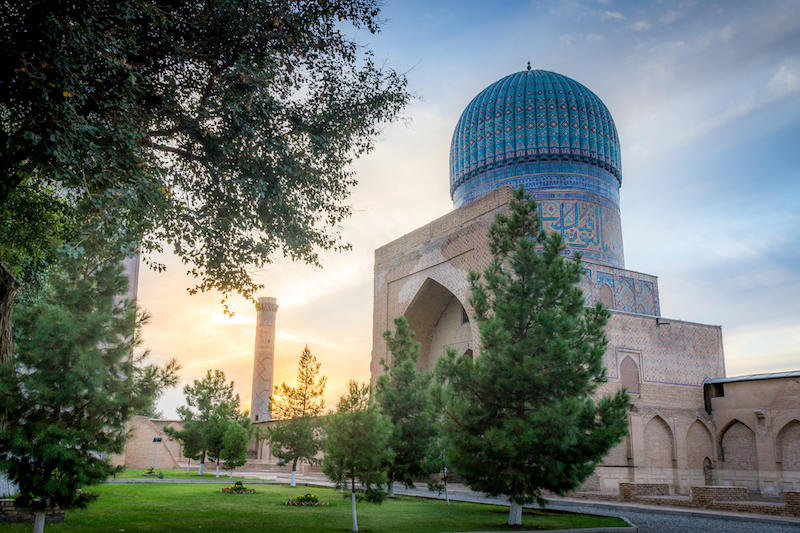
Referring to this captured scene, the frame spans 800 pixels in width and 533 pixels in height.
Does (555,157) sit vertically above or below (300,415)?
above

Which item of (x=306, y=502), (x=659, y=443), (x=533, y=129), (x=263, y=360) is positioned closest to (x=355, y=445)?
(x=306, y=502)

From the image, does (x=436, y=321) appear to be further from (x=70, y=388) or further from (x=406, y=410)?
(x=70, y=388)

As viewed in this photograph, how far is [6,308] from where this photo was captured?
6492mm

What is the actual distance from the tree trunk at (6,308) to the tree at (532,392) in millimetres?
5076

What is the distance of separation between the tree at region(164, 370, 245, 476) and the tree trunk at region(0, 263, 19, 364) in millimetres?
14916

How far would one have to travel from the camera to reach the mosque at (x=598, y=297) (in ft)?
51.7

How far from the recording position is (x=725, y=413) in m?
17.0

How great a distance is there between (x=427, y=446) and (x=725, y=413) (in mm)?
9402

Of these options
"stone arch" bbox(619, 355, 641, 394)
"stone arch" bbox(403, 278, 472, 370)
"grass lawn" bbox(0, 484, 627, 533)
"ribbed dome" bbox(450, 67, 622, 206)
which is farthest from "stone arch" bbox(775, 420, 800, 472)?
"ribbed dome" bbox(450, 67, 622, 206)

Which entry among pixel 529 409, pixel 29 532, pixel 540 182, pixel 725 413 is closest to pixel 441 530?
pixel 529 409

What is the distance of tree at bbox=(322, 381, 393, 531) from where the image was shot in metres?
8.05

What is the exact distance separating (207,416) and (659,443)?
14.8 meters

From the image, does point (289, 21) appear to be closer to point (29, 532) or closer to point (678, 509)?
point (29, 532)

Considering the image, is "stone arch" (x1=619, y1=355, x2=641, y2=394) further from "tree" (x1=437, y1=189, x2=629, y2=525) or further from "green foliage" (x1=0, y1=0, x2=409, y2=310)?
"green foliage" (x1=0, y1=0, x2=409, y2=310)
